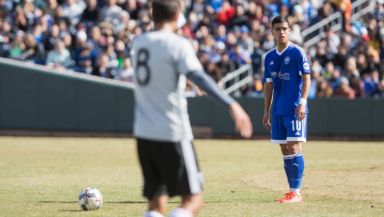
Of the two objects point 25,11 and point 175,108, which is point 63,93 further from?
point 175,108

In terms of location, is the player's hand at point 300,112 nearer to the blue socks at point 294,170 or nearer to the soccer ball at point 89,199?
the blue socks at point 294,170

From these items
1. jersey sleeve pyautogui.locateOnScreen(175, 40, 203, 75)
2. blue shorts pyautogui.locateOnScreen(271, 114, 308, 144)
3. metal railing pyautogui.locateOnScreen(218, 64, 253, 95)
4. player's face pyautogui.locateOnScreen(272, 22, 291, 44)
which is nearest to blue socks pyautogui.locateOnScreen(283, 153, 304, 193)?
blue shorts pyautogui.locateOnScreen(271, 114, 308, 144)

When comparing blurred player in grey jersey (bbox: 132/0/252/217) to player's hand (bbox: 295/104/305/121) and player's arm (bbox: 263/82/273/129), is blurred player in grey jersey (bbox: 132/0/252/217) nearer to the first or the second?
player's hand (bbox: 295/104/305/121)

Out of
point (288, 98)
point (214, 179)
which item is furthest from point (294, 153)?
point (214, 179)

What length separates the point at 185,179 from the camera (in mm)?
7191

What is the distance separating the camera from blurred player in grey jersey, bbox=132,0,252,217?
7.14m

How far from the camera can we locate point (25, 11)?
1058 inches

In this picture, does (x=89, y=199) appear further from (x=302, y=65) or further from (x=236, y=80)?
(x=236, y=80)

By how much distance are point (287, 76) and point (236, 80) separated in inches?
596

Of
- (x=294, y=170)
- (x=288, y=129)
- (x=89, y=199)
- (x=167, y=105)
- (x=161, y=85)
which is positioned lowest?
(x=89, y=199)

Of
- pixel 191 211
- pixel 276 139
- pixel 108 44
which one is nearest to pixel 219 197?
pixel 276 139

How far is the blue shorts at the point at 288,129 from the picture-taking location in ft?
38.5

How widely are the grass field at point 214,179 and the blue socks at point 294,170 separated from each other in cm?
25

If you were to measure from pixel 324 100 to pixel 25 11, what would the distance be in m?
9.20
